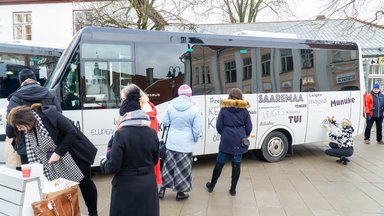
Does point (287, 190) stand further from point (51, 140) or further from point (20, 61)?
point (20, 61)

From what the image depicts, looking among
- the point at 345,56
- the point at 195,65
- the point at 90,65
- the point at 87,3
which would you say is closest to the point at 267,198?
the point at 195,65

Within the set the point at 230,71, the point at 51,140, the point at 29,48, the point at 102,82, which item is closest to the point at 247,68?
the point at 230,71

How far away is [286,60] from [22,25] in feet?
70.6

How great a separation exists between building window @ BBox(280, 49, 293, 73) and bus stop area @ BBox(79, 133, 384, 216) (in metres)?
2.24

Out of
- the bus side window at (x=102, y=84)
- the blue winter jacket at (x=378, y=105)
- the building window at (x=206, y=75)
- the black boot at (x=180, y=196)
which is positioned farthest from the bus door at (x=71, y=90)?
the blue winter jacket at (x=378, y=105)

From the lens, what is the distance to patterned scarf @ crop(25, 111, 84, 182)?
11.4 ft

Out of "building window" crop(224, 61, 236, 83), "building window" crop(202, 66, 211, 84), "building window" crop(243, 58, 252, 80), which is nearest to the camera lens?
"building window" crop(202, 66, 211, 84)

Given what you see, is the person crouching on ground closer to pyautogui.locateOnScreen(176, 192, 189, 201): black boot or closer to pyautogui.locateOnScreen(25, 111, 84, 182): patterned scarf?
pyautogui.locateOnScreen(176, 192, 189, 201): black boot

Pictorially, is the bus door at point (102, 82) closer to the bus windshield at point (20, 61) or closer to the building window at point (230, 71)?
the building window at point (230, 71)

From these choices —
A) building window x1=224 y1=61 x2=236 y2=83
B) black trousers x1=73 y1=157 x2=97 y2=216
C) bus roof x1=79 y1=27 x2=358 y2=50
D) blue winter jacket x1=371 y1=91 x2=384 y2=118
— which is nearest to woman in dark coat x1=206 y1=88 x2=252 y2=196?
building window x1=224 y1=61 x2=236 y2=83

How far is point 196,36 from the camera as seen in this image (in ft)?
21.5

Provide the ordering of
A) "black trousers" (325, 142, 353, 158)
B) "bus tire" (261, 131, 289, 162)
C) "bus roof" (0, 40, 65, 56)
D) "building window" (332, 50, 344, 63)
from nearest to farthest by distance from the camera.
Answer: "black trousers" (325, 142, 353, 158) → "bus tire" (261, 131, 289, 162) → "building window" (332, 50, 344, 63) → "bus roof" (0, 40, 65, 56)

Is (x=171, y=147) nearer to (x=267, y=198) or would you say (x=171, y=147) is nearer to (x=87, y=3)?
(x=267, y=198)

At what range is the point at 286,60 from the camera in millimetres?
7312
